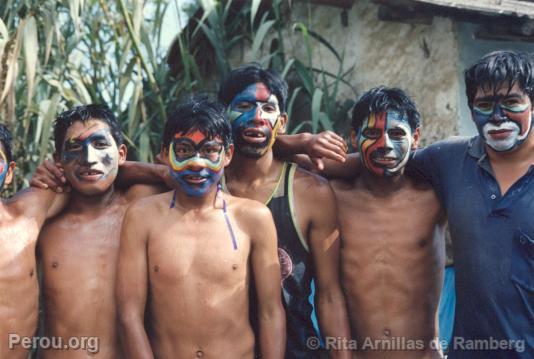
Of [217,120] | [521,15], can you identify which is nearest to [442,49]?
[521,15]

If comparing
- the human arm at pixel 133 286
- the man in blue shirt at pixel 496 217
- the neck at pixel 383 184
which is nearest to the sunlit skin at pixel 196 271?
the human arm at pixel 133 286

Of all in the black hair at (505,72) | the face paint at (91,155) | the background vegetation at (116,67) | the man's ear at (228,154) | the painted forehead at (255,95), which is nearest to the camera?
the black hair at (505,72)

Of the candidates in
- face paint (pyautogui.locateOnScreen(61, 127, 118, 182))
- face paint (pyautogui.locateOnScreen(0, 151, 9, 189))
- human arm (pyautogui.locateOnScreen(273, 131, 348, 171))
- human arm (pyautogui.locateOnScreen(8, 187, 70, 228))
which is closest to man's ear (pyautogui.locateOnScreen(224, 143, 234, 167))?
human arm (pyautogui.locateOnScreen(273, 131, 348, 171))

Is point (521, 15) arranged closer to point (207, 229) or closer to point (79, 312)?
point (207, 229)

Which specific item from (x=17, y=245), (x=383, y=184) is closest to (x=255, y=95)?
(x=383, y=184)

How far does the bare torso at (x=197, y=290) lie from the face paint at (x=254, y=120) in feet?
1.51

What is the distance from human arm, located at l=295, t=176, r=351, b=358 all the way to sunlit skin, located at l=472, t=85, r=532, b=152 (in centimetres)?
83

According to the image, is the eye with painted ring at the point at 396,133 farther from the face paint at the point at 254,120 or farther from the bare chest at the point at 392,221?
the face paint at the point at 254,120

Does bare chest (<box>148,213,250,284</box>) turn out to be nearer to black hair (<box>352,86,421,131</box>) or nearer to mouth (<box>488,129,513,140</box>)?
black hair (<box>352,86,421,131</box>)

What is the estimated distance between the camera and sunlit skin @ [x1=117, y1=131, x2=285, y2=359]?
3455mm

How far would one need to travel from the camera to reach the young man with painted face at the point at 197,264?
11.3 feet

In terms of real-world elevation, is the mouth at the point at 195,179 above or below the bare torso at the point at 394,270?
above

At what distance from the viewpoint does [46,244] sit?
12.6ft

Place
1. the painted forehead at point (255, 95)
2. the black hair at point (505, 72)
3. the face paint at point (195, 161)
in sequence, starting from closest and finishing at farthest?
the black hair at point (505, 72), the face paint at point (195, 161), the painted forehead at point (255, 95)
